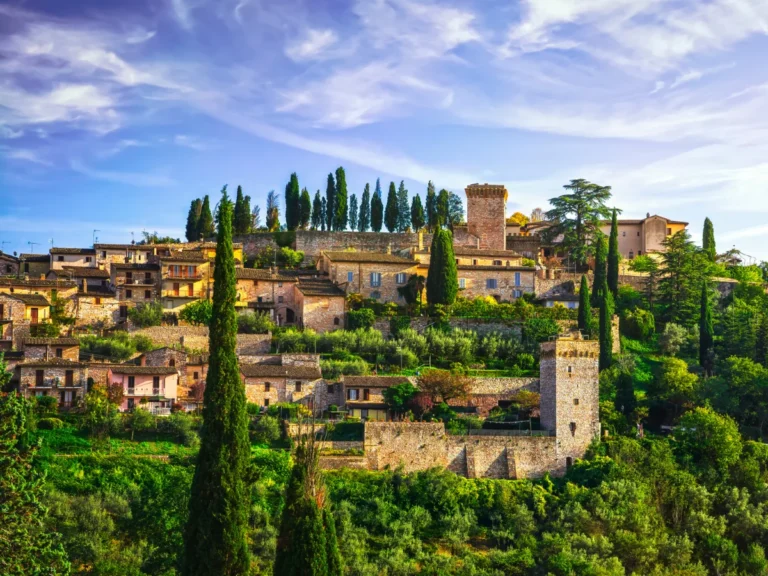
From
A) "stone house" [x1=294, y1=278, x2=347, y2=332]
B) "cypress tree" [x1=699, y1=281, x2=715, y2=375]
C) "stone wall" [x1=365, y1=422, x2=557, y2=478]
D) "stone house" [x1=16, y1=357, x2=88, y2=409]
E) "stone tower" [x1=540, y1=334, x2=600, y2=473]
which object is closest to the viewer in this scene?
"stone wall" [x1=365, y1=422, x2=557, y2=478]

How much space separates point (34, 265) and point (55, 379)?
23253mm

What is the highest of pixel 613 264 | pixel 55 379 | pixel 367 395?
pixel 613 264

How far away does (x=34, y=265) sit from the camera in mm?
68625

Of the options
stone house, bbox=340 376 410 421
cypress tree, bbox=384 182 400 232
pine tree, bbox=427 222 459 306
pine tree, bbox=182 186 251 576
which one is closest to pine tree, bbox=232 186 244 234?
cypress tree, bbox=384 182 400 232

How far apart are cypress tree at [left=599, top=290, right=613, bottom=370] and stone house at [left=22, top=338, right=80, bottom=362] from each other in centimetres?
2547

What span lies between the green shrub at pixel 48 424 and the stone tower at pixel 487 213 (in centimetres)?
3594

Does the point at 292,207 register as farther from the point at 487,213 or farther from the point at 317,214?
the point at 487,213

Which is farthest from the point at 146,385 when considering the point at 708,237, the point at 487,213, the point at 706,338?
the point at 708,237

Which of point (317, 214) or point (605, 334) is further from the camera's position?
point (317, 214)

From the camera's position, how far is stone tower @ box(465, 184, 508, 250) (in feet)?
241

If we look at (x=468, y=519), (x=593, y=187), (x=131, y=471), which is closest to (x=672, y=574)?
(x=468, y=519)

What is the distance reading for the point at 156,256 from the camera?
220ft

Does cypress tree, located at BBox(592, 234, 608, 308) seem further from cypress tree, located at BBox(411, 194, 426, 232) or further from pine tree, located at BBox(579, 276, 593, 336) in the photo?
cypress tree, located at BBox(411, 194, 426, 232)

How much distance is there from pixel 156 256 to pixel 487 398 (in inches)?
1044
